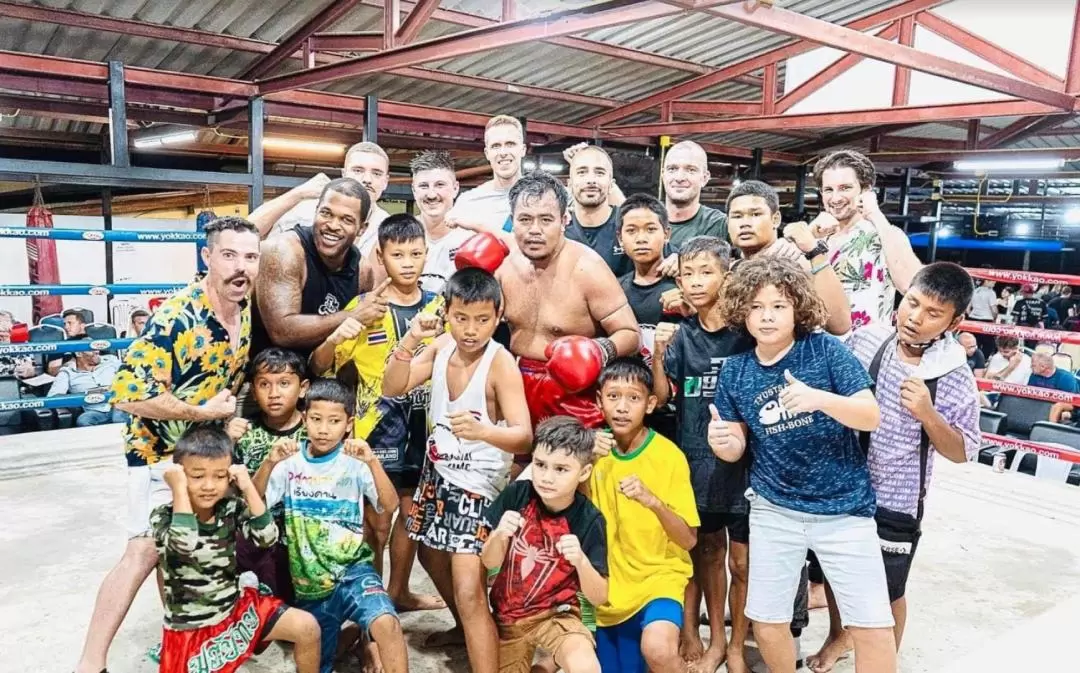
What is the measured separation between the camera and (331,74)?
195 inches

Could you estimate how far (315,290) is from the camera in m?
2.53

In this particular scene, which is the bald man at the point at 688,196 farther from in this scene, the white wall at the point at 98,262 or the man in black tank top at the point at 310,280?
the white wall at the point at 98,262

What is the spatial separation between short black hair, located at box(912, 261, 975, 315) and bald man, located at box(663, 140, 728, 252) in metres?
0.95

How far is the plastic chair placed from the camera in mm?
5684

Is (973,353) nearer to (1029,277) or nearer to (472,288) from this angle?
(1029,277)

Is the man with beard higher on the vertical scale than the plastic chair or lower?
higher

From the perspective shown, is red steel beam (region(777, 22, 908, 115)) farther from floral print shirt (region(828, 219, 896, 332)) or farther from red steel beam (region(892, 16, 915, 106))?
floral print shirt (region(828, 219, 896, 332))

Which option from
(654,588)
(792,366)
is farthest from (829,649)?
(792,366)

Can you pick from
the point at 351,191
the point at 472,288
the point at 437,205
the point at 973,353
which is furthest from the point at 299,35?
the point at 973,353

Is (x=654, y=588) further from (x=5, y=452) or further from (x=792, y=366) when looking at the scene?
(x=5, y=452)

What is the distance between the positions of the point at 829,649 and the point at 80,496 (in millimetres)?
3607

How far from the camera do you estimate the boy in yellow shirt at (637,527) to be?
6.97ft

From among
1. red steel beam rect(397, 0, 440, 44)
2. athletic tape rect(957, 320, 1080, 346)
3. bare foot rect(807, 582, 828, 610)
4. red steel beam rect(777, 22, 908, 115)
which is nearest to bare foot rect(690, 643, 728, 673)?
bare foot rect(807, 582, 828, 610)

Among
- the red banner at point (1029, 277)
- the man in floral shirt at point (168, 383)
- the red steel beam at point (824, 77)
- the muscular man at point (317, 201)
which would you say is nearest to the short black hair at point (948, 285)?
the muscular man at point (317, 201)
